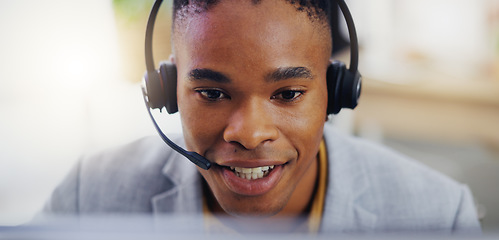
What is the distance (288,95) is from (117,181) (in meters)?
0.59

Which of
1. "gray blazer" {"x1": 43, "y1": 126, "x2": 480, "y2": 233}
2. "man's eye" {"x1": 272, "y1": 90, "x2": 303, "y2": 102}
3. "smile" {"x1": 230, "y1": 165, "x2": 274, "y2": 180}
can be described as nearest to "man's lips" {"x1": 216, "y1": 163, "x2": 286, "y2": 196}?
"smile" {"x1": 230, "y1": 165, "x2": 274, "y2": 180}

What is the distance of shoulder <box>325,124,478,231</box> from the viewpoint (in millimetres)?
988

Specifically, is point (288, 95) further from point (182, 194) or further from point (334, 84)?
point (182, 194)

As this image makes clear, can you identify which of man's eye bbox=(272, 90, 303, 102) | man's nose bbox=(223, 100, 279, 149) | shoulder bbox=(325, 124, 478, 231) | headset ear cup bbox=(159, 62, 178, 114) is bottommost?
shoulder bbox=(325, 124, 478, 231)

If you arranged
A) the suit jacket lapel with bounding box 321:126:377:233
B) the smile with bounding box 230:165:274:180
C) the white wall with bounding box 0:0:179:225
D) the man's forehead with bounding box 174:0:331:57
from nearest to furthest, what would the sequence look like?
1. the man's forehead with bounding box 174:0:331:57
2. the smile with bounding box 230:165:274:180
3. the white wall with bounding box 0:0:179:225
4. the suit jacket lapel with bounding box 321:126:377:233

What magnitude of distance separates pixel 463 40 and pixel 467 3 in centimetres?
18

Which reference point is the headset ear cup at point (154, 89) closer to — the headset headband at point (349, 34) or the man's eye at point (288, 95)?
the headset headband at point (349, 34)

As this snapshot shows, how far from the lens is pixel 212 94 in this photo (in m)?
0.71

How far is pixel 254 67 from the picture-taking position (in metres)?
0.65

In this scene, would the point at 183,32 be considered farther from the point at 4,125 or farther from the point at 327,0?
the point at 4,125

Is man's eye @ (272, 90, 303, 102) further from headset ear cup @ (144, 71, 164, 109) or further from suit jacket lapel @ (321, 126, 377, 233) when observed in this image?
suit jacket lapel @ (321, 126, 377, 233)

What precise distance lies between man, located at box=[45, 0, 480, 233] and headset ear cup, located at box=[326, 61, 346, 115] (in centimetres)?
1

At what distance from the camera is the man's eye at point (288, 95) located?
2.27 ft

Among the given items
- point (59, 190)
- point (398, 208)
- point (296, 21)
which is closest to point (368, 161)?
point (398, 208)
